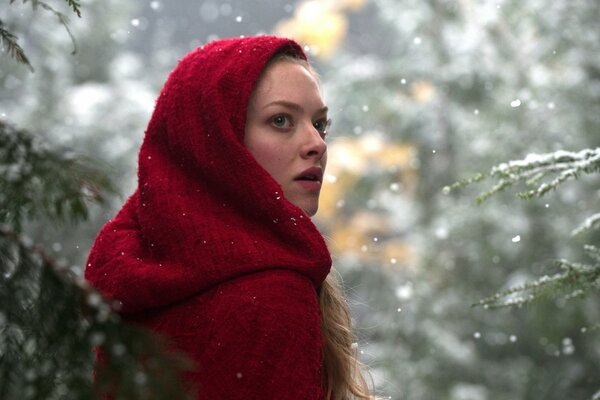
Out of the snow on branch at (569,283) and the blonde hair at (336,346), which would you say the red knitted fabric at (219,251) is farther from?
the snow on branch at (569,283)

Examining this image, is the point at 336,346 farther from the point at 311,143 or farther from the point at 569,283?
the point at 569,283

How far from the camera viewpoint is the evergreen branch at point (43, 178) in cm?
115

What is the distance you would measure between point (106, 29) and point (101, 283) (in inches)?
468

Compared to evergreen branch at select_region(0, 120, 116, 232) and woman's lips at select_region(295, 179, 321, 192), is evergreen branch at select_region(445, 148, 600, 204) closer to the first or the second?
woman's lips at select_region(295, 179, 321, 192)

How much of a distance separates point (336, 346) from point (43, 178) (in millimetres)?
1173

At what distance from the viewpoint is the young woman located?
177 cm

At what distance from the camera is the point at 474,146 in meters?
10.0

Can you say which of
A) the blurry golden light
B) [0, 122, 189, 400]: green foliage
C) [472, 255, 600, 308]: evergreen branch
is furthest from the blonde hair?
the blurry golden light

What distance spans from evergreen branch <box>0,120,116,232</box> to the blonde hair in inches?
41.7

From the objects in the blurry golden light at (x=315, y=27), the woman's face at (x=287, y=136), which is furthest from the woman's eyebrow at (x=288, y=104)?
the blurry golden light at (x=315, y=27)

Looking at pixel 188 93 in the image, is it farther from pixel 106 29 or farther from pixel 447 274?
pixel 106 29

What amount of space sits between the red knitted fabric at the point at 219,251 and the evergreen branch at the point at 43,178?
650 mm

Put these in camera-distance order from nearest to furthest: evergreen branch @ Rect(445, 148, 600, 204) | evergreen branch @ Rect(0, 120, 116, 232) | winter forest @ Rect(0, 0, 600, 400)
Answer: evergreen branch @ Rect(0, 120, 116, 232) → evergreen branch @ Rect(445, 148, 600, 204) → winter forest @ Rect(0, 0, 600, 400)

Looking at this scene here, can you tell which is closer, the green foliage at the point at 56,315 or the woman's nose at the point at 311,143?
the green foliage at the point at 56,315
